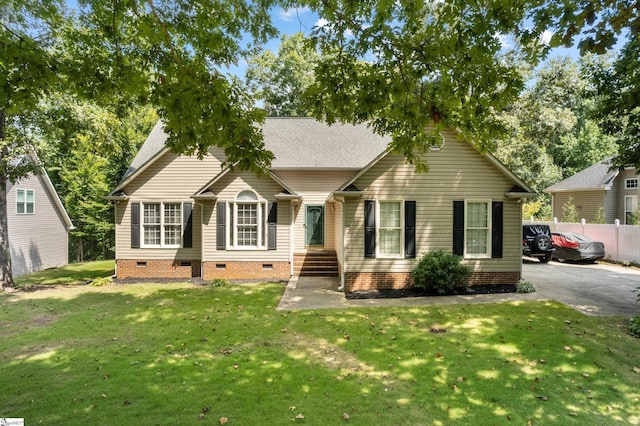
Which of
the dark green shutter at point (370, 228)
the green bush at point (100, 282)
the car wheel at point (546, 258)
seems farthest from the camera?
the car wheel at point (546, 258)

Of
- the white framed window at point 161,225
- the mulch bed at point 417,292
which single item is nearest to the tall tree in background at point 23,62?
the white framed window at point 161,225

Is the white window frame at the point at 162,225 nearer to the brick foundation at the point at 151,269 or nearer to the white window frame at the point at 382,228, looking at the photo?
the brick foundation at the point at 151,269

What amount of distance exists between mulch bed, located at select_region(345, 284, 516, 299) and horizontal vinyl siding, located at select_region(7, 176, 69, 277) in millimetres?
17621

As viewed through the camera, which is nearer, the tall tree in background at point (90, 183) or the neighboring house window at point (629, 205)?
the neighboring house window at point (629, 205)

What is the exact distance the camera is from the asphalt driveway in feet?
29.5

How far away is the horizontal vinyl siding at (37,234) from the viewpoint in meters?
17.2

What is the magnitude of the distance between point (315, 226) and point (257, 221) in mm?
3223

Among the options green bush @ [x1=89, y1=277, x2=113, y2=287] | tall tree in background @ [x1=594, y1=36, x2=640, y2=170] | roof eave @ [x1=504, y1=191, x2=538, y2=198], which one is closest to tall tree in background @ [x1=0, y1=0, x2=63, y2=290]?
green bush @ [x1=89, y1=277, x2=113, y2=287]

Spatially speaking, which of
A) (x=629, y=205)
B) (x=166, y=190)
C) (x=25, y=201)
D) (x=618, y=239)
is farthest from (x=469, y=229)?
(x=25, y=201)

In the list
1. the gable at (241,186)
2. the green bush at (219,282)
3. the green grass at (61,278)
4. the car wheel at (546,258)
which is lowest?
the green grass at (61,278)

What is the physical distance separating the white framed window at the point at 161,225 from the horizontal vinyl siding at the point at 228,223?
5.14 ft

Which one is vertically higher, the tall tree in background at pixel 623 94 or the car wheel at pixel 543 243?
the tall tree in background at pixel 623 94

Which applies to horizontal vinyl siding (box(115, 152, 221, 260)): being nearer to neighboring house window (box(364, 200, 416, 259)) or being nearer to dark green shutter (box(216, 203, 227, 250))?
dark green shutter (box(216, 203, 227, 250))

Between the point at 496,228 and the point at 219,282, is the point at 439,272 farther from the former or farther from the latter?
the point at 219,282
